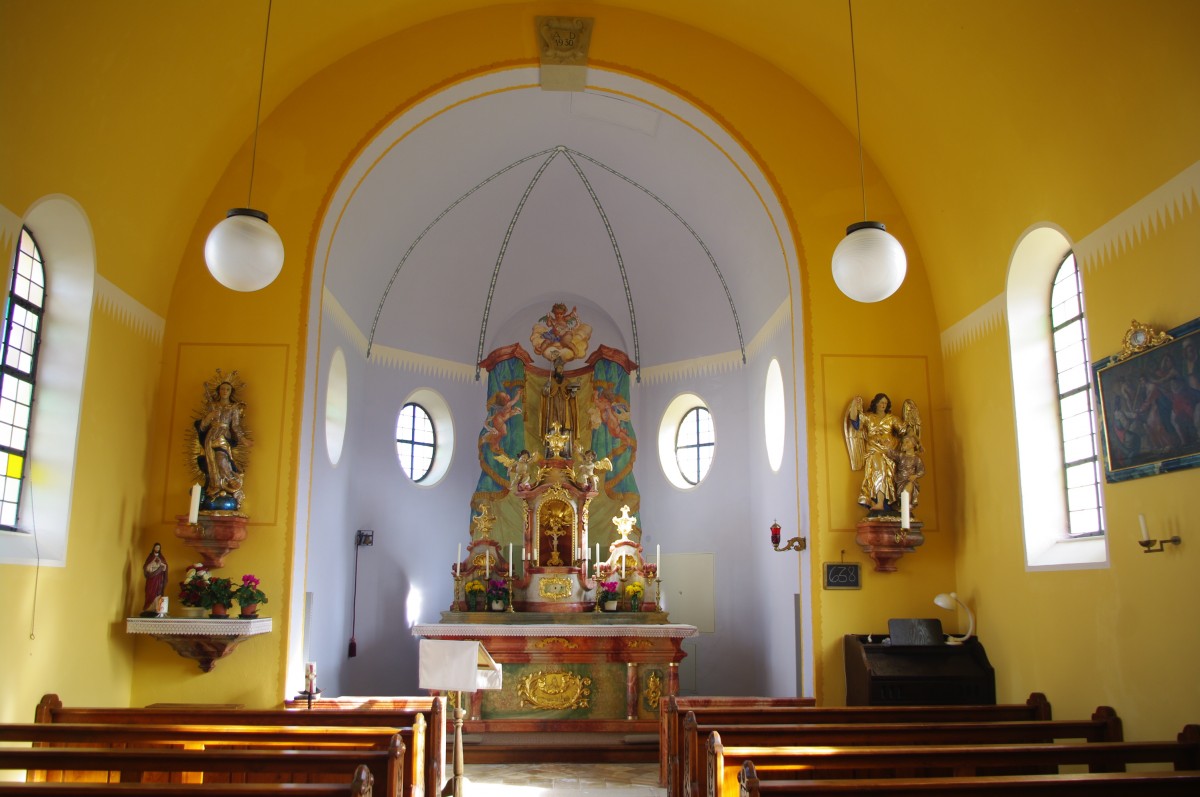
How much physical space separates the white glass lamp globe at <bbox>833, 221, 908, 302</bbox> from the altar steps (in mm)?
5477

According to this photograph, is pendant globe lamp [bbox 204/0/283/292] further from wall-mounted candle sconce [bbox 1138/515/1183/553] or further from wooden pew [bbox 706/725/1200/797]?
wall-mounted candle sconce [bbox 1138/515/1183/553]

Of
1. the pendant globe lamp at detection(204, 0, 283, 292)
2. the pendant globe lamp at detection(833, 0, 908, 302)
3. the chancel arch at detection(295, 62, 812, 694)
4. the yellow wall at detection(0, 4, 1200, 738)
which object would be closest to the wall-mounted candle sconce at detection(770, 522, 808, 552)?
the yellow wall at detection(0, 4, 1200, 738)

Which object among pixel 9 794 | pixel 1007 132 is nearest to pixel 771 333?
pixel 1007 132

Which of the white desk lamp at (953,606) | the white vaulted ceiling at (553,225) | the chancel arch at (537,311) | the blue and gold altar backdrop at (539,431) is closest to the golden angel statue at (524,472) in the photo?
the chancel arch at (537,311)

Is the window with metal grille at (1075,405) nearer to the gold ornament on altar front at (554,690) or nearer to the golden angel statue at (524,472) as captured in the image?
the gold ornament on altar front at (554,690)

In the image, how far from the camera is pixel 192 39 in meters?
8.20

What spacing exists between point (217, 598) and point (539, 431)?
5838 millimetres

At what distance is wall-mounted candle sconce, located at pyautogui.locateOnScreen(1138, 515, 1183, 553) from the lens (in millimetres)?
6145

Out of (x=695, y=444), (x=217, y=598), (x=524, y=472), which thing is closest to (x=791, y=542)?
(x=524, y=472)

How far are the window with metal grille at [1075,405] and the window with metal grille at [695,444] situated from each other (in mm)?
5857

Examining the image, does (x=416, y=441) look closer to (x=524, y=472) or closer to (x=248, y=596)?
(x=524, y=472)

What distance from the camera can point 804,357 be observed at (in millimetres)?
9734

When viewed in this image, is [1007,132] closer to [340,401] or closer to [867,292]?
[867,292]

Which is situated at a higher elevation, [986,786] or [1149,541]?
[1149,541]
